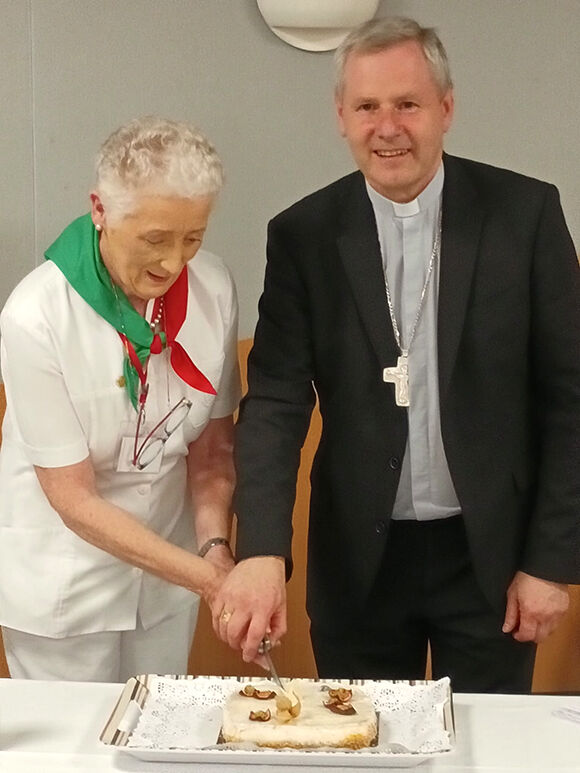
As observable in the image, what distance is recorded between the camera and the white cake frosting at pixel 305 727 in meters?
1.43

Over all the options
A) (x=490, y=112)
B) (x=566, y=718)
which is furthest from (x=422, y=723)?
(x=490, y=112)

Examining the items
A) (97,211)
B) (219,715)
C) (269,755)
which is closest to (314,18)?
(97,211)

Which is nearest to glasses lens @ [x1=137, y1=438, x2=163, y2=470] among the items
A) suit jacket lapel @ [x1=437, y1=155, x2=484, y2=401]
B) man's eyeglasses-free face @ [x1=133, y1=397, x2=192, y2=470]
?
man's eyeglasses-free face @ [x1=133, y1=397, x2=192, y2=470]

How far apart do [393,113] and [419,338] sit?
15.3 inches

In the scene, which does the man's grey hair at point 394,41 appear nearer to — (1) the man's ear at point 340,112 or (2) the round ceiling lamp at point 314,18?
(1) the man's ear at point 340,112

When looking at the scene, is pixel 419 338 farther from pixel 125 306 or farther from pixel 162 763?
pixel 162 763

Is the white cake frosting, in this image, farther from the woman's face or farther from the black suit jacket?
the woman's face

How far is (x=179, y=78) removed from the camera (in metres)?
2.78

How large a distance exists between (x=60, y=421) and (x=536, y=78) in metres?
1.63

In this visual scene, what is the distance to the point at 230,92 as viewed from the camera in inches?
110

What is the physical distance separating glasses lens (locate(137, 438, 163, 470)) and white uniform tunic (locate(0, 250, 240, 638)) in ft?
0.07

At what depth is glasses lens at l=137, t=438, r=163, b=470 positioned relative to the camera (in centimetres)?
193

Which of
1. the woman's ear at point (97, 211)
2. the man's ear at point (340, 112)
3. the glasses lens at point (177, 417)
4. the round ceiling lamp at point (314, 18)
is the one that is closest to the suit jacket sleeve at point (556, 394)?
the man's ear at point (340, 112)

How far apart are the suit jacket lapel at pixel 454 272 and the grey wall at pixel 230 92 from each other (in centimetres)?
97
